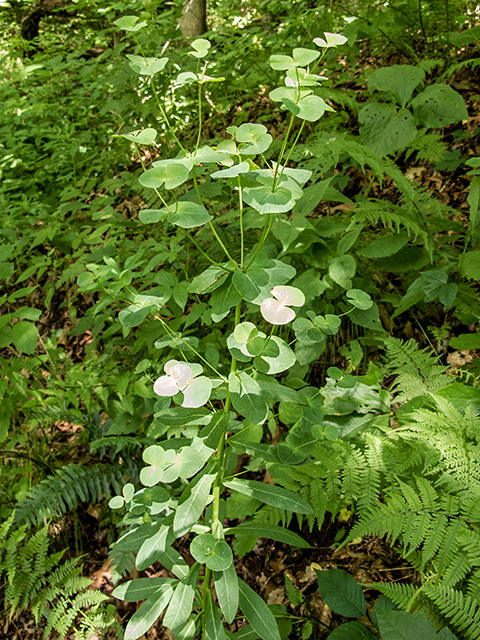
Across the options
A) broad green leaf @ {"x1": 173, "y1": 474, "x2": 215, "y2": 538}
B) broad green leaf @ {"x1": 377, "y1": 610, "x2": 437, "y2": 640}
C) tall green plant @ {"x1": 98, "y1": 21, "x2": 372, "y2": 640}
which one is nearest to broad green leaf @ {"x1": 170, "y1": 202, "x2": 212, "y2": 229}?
tall green plant @ {"x1": 98, "y1": 21, "x2": 372, "y2": 640}

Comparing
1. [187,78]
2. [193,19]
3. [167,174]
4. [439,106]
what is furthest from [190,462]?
[193,19]

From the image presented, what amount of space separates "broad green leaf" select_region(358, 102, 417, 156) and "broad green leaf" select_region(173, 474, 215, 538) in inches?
77.7

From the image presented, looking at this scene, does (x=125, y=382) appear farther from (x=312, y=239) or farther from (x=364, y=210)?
(x=364, y=210)

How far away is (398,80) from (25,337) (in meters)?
2.44

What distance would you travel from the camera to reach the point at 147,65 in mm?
897

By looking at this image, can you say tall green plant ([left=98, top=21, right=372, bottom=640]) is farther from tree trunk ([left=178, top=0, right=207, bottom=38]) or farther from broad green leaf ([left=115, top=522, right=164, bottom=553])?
tree trunk ([left=178, top=0, right=207, bottom=38])

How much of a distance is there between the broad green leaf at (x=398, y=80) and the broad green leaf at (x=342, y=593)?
2.34 m

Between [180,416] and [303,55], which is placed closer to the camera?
[303,55]

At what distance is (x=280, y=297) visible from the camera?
32.5 inches

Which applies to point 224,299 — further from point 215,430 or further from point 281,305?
point 215,430

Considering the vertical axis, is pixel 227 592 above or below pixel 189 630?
above

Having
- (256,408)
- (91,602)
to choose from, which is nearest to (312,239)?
(256,408)

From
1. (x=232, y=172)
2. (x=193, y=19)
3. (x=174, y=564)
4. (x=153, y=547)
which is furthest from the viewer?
(x=193, y=19)

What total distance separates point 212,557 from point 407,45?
11.8 feet
